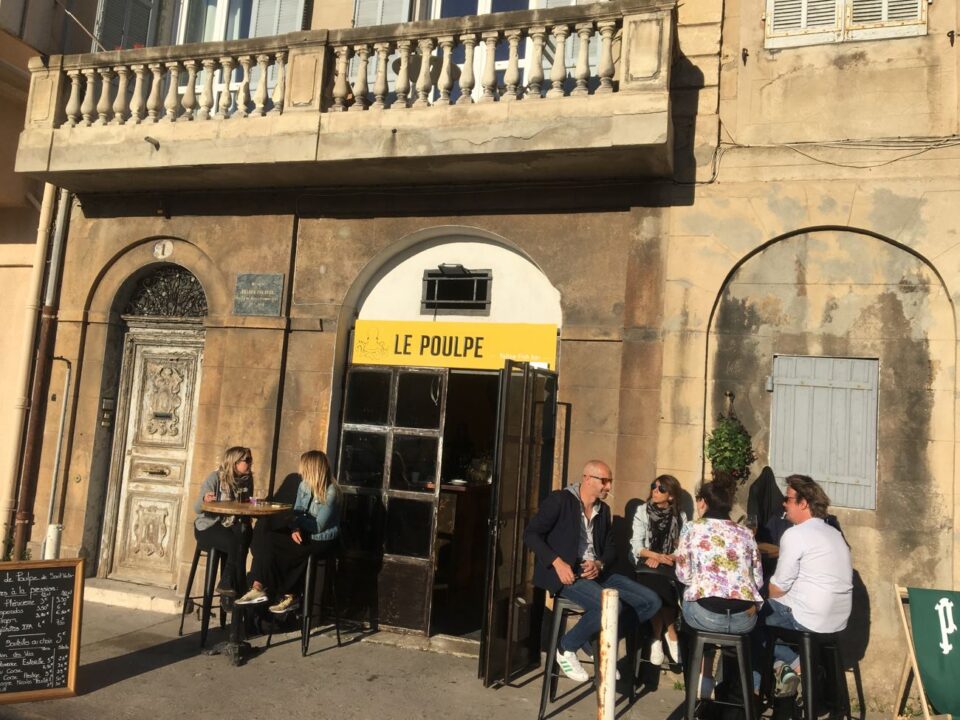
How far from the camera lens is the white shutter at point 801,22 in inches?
288

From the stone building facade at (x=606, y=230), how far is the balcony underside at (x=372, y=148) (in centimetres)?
3

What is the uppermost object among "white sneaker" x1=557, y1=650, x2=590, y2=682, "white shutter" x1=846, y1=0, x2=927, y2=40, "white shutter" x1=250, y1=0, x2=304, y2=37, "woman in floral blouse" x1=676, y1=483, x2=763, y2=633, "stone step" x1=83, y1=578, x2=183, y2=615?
"white shutter" x1=250, y1=0, x2=304, y2=37

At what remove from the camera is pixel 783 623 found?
5.63 meters

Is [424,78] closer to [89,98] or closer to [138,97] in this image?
[138,97]

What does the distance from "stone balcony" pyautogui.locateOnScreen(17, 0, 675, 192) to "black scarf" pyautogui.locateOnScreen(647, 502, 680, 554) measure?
3.07 m

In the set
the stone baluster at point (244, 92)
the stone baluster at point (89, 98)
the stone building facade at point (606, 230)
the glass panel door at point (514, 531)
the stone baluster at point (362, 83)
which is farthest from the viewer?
the stone baluster at point (89, 98)

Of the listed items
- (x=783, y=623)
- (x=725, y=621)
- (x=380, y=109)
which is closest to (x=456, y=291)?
(x=380, y=109)

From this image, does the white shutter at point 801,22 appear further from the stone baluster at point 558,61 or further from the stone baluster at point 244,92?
the stone baluster at point 244,92

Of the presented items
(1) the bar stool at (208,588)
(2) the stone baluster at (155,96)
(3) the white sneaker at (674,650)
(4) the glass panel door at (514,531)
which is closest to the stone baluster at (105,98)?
(2) the stone baluster at (155,96)

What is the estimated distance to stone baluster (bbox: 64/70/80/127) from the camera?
8891 mm

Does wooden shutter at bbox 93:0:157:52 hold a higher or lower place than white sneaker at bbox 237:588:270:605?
higher

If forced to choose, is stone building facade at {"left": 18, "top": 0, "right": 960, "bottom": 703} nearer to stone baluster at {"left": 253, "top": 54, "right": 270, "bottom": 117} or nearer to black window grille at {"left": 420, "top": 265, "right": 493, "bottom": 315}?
stone baluster at {"left": 253, "top": 54, "right": 270, "bottom": 117}

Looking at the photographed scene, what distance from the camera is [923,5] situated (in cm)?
707

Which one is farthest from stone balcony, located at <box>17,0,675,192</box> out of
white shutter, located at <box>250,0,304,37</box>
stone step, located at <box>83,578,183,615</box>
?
stone step, located at <box>83,578,183,615</box>
